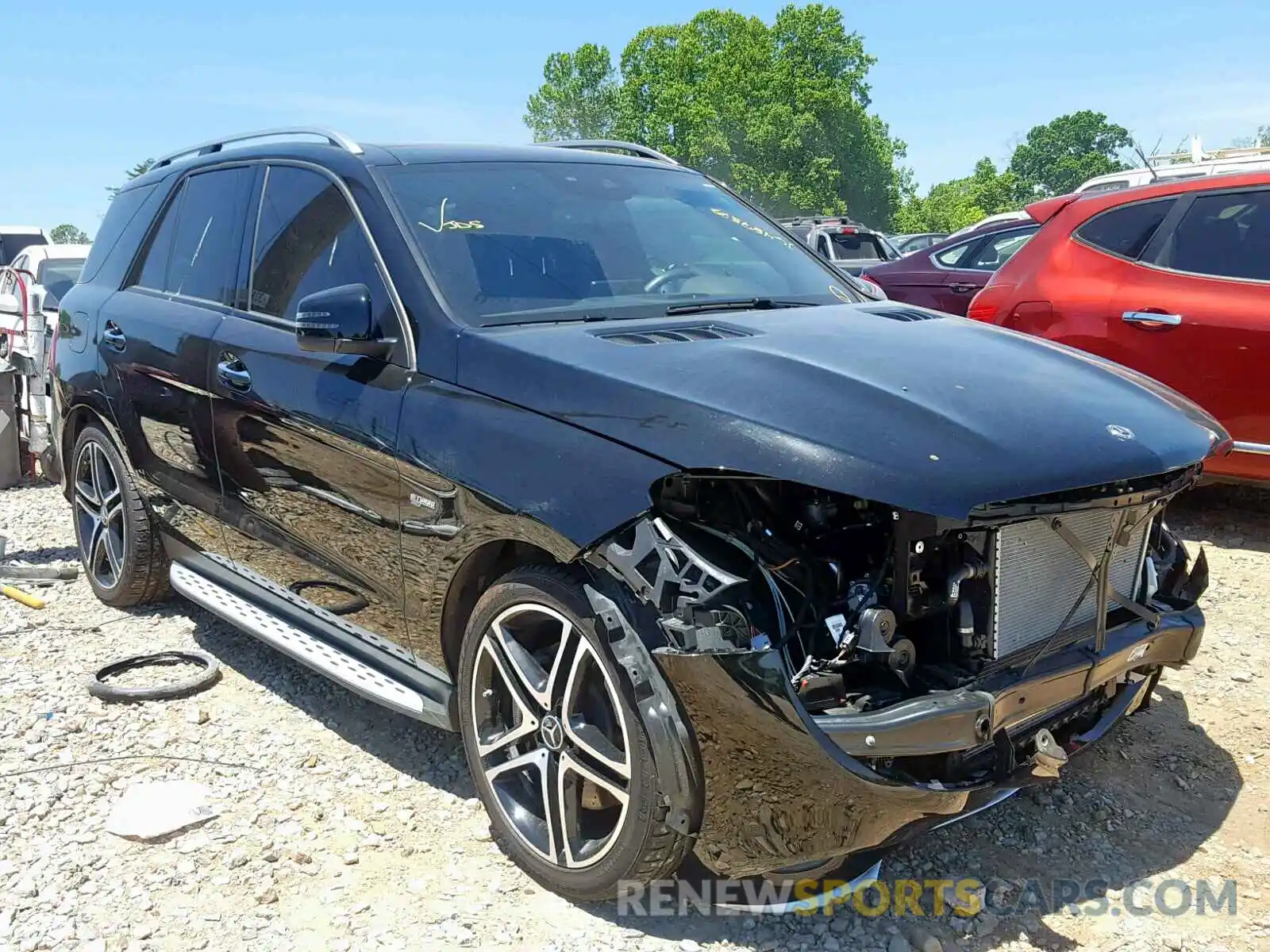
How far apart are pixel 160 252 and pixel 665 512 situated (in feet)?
10.6

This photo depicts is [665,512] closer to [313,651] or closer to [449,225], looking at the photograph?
[449,225]

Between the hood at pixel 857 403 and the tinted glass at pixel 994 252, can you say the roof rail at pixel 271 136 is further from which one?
the tinted glass at pixel 994 252

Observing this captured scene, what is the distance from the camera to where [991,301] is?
6.32 metres

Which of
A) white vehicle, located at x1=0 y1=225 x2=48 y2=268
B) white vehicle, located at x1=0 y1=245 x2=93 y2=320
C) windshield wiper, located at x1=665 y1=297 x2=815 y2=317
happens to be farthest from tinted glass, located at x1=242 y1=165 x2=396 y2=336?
white vehicle, located at x1=0 y1=225 x2=48 y2=268

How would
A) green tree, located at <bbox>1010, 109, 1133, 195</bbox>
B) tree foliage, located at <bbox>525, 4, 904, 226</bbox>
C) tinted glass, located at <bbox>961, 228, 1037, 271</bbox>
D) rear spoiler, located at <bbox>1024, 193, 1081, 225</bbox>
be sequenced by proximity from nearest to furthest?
rear spoiler, located at <bbox>1024, 193, 1081, 225</bbox>, tinted glass, located at <bbox>961, 228, 1037, 271</bbox>, tree foliage, located at <bbox>525, 4, 904, 226</bbox>, green tree, located at <bbox>1010, 109, 1133, 195</bbox>

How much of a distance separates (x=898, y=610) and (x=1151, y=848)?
1.23 metres

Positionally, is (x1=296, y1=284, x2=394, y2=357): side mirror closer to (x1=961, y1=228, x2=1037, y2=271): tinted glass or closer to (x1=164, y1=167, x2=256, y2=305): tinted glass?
(x1=164, y1=167, x2=256, y2=305): tinted glass

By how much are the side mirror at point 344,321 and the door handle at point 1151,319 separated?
4.03 m

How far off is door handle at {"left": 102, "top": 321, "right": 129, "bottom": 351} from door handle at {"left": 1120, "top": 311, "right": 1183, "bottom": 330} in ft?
15.4

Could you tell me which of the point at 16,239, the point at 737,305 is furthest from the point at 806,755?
the point at 16,239

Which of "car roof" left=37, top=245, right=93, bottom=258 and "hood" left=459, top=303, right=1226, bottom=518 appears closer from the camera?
"hood" left=459, top=303, right=1226, bottom=518

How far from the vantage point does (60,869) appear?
3045 millimetres

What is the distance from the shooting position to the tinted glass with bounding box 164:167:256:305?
412 cm

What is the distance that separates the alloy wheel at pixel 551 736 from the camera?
2.61m
